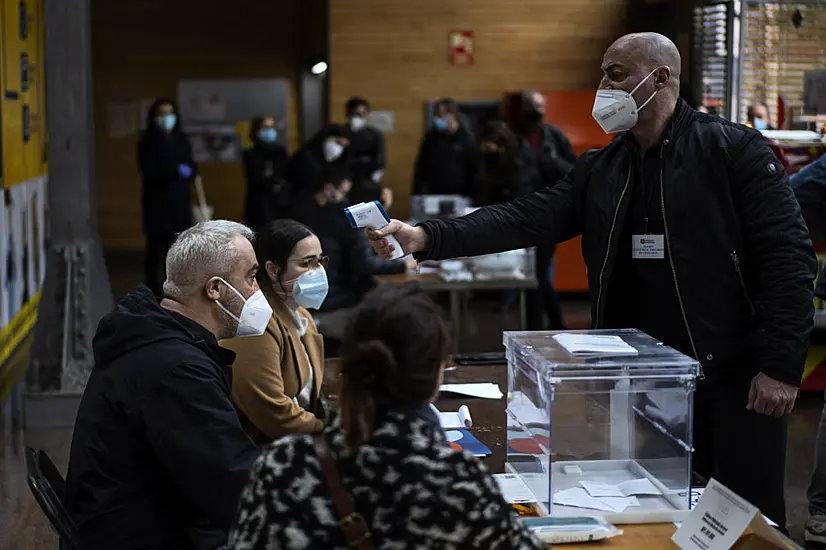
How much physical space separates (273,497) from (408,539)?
23cm

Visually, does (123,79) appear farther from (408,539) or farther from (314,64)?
(408,539)

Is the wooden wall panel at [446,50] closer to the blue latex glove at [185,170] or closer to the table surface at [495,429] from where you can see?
the blue latex glove at [185,170]

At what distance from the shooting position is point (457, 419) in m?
3.39

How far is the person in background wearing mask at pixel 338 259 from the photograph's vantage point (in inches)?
263

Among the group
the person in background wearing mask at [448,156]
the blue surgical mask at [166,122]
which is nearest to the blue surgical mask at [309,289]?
the blue surgical mask at [166,122]

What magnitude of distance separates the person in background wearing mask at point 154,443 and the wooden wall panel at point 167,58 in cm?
1320

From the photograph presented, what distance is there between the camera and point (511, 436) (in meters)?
2.93

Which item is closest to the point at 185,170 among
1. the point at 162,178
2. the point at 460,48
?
the point at 162,178

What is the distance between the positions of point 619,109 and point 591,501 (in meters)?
1.21

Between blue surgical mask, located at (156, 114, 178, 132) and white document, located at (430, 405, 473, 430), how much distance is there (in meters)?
7.03

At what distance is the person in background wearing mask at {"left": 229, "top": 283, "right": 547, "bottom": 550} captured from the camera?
5.97 ft

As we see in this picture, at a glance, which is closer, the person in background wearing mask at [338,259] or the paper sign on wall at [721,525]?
the paper sign on wall at [721,525]

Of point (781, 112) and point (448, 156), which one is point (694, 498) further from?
point (448, 156)

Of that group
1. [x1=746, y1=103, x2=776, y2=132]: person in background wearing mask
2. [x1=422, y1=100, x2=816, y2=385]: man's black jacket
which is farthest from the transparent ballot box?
[x1=746, y1=103, x2=776, y2=132]: person in background wearing mask
